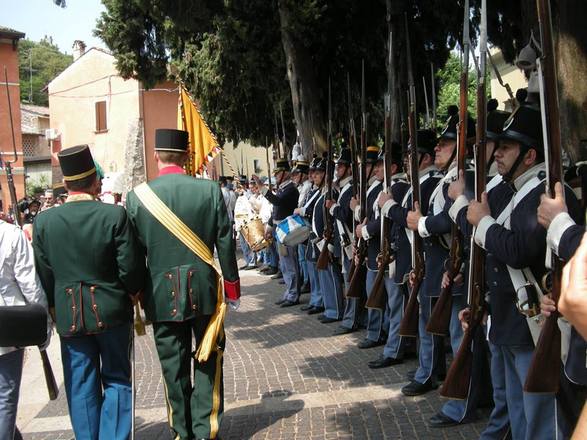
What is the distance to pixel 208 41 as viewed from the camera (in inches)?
589

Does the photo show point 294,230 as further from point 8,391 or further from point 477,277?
point 8,391

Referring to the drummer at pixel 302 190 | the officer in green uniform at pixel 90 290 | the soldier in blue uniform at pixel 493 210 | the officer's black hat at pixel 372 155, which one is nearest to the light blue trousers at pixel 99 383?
the officer in green uniform at pixel 90 290

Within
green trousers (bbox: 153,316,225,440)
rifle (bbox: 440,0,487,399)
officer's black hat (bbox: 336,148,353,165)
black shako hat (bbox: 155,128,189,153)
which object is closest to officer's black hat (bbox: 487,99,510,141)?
rifle (bbox: 440,0,487,399)

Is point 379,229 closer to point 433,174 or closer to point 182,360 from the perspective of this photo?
point 433,174

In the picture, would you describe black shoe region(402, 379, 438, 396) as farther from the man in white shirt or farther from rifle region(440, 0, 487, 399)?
the man in white shirt

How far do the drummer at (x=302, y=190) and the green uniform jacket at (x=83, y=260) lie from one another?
17.8 feet

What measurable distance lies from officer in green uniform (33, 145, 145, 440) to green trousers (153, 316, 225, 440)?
0.98ft

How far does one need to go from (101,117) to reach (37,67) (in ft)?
118

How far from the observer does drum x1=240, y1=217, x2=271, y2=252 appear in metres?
12.2

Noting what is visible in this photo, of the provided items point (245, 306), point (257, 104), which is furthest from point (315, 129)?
point (257, 104)

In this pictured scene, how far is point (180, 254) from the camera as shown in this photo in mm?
4398

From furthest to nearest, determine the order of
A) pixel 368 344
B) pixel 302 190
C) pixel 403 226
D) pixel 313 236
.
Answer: pixel 302 190
pixel 313 236
pixel 368 344
pixel 403 226

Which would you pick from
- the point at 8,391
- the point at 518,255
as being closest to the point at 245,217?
the point at 8,391

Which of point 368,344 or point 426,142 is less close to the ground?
point 426,142
